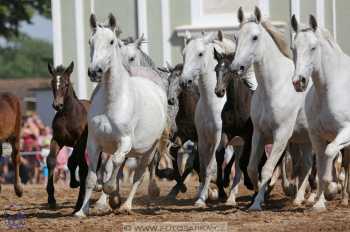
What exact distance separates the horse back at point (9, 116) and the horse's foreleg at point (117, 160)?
4.77m

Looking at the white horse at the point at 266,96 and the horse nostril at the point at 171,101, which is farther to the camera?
the horse nostril at the point at 171,101

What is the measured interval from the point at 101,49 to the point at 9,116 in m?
5.00

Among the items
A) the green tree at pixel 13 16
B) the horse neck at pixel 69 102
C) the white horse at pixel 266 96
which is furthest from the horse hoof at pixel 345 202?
the green tree at pixel 13 16

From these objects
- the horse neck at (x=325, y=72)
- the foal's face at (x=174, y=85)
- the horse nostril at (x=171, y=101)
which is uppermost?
the horse neck at (x=325, y=72)

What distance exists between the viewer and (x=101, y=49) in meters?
13.4

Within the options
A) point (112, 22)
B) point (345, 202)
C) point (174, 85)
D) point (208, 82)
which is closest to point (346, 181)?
point (345, 202)

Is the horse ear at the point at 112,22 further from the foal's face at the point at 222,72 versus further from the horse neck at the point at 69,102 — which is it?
the horse neck at the point at 69,102

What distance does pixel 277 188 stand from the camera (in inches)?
753

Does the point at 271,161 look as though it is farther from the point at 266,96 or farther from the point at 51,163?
the point at 51,163

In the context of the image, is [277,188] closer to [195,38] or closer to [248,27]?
[195,38]

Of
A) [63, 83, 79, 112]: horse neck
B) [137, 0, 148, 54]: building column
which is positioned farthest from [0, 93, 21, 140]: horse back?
[137, 0, 148, 54]: building column

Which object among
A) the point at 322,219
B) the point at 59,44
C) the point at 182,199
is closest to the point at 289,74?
the point at 322,219

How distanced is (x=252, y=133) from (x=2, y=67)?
65225 millimetres

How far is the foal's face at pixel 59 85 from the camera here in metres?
15.1
